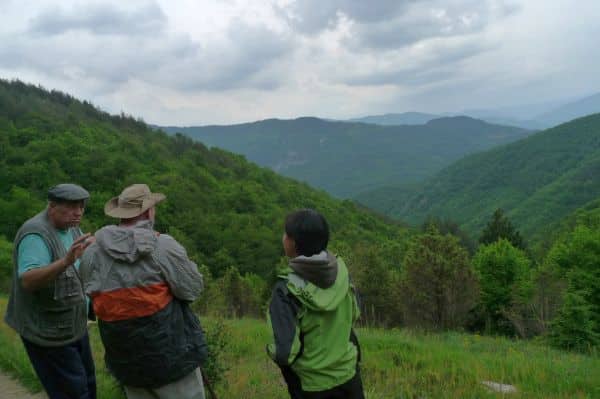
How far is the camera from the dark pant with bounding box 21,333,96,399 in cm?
309

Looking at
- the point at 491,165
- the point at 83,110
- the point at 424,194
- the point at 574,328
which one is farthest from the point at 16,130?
the point at 491,165

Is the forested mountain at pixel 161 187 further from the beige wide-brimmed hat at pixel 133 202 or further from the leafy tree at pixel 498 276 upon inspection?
the beige wide-brimmed hat at pixel 133 202

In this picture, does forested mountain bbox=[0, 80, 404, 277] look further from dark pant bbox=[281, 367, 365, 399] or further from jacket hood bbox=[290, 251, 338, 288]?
jacket hood bbox=[290, 251, 338, 288]

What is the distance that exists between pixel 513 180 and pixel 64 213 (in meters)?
164

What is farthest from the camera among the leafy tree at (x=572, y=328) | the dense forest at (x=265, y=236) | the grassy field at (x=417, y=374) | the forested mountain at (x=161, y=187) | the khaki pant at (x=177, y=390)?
the forested mountain at (x=161, y=187)

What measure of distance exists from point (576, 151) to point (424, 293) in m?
151

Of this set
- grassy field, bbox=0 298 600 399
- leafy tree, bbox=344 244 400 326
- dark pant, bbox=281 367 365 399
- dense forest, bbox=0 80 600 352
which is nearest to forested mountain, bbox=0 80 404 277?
dense forest, bbox=0 80 600 352

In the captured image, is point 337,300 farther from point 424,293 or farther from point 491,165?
point 491,165

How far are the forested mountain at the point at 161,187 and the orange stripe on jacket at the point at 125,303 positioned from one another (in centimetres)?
4011

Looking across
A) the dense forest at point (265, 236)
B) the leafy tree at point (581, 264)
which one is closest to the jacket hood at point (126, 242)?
the dense forest at point (265, 236)

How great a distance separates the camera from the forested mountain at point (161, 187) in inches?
1937

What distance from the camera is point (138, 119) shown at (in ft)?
343

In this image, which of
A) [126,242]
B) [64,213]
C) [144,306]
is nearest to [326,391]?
[144,306]

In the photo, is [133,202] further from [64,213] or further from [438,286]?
[438,286]
